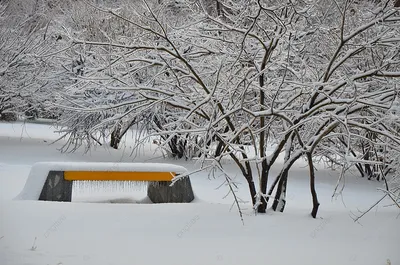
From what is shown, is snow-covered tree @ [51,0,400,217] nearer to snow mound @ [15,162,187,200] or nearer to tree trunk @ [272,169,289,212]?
tree trunk @ [272,169,289,212]

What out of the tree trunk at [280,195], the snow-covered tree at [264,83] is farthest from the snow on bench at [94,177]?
the tree trunk at [280,195]

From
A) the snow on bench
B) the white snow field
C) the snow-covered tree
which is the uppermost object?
the snow-covered tree

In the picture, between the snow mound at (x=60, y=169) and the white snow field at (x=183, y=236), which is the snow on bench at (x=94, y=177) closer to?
the snow mound at (x=60, y=169)

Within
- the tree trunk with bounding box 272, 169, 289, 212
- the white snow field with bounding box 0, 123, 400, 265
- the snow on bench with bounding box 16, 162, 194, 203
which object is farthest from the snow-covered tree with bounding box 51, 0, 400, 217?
the snow on bench with bounding box 16, 162, 194, 203

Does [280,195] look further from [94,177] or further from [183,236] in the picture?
[94,177]

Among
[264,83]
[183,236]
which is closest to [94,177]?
[183,236]

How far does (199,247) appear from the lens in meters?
5.11

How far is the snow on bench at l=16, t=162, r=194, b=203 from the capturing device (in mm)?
7055

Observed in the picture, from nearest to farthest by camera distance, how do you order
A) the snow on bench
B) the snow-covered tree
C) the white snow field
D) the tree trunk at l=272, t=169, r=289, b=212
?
the white snow field
the snow-covered tree
the tree trunk at l=272, t=169, r=289, b=212
the snow on bench

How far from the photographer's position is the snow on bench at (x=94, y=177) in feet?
23.1

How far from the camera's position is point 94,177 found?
738 centimetres

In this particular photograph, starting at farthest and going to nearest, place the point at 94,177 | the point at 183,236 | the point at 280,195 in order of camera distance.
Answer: the point at 94,177
the point at 280,195
the point at 183,236

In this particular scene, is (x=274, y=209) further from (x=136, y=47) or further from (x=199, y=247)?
(x=136, y=47)

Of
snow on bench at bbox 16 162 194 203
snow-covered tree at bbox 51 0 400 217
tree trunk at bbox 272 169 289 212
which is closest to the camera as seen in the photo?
snow-covered tree at bbox 51 0 400 217
